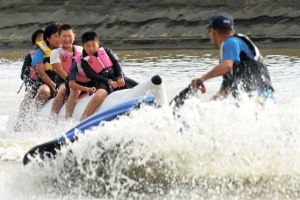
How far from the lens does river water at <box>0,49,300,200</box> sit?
6.38 meters

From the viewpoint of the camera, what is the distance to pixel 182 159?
6.40 metres

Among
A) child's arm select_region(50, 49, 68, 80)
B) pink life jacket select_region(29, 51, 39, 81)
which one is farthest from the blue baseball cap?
pink life jacket select_region(29, 51, 39, 81)

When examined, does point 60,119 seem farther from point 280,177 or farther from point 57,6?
point 57,6

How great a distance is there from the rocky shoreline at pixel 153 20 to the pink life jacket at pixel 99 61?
21.1 metres

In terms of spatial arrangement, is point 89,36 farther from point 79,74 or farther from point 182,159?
point 182,159

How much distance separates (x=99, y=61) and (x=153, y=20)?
1254 inches

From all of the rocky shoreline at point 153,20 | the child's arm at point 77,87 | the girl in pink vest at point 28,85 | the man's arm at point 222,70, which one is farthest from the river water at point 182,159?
the rocky shoreline at point 153,20

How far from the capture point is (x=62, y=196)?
6508 mm

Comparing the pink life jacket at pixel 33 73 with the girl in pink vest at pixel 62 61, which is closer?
the girl in pink vest at pixel 62 61

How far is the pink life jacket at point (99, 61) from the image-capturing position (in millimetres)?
9291

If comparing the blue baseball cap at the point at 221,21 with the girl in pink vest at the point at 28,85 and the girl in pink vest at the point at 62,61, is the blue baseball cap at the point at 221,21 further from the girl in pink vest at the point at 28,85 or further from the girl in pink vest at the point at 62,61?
the girl in pink vest at the point at 28,85

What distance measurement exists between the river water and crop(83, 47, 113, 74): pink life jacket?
2.77 metres

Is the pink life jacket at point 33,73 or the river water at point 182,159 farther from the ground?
the pink life jacket at point 33,73

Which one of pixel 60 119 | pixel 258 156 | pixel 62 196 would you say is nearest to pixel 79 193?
pixel 62 196
